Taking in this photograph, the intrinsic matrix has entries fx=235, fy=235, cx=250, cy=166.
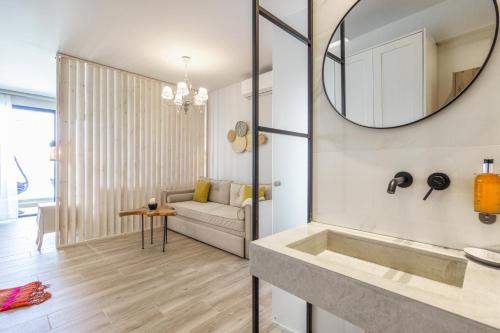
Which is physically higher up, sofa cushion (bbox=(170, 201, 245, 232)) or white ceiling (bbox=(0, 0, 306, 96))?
white ceiling (bbox=(0, 0, 306, 96))

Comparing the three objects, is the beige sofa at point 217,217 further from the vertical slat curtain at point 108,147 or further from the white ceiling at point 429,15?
the white ceiling at point 429,15

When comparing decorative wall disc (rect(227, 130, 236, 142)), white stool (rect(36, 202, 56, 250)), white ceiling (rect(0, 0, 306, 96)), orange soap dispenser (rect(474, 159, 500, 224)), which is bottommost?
white stool (rect(36, 202, 56, 250))

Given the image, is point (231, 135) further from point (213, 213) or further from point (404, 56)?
point (404, 56)

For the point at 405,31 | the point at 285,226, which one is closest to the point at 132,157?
the point at 285,226

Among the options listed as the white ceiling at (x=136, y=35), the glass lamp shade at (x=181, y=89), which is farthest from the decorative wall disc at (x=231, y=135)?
the glass lamp shade at (x=181, y=89)

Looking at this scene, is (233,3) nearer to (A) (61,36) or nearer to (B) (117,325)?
(A) (61,36)

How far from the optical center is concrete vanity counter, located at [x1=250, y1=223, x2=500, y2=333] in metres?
0.59

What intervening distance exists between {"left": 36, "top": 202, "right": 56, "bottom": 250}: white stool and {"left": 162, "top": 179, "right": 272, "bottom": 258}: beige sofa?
154 centimetres

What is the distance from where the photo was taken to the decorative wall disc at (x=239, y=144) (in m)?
4.27

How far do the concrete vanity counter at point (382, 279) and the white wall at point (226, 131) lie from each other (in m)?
3.13

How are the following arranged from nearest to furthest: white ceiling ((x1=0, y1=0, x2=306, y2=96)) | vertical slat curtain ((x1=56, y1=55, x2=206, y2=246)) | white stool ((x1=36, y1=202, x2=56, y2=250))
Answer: white ceiling ((x1=0, y1=0, x2=306, y2=96))
white stool ((x1=36, y1=202, x2=56, y2=250))
vertical slat curtain ((x1=56, y1=55, x2=206, y2=246))

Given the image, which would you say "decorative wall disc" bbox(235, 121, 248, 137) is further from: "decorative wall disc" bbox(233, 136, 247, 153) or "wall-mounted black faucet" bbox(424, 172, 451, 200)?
"wall-mounted black faucet" bbox(424, 172, 451, 200)

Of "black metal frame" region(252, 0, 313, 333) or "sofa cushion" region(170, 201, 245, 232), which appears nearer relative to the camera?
"black metal frame" region(252, 0, 313, 333)

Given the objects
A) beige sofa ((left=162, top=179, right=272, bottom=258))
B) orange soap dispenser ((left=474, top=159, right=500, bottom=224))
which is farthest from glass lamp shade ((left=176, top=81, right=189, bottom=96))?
orange soap dispenser ((left=474, top=159, right=500, bottom=224))
